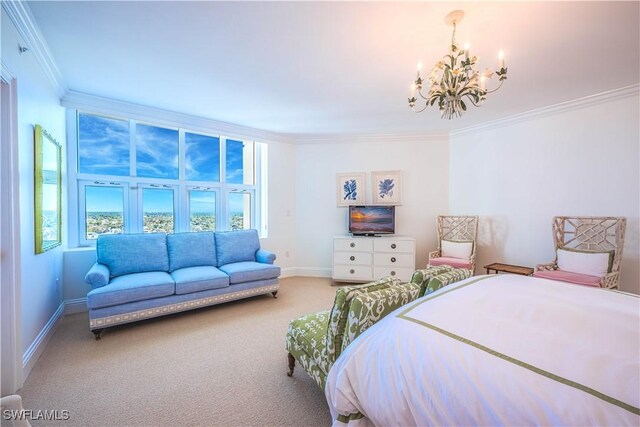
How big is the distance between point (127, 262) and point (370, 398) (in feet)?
10.5

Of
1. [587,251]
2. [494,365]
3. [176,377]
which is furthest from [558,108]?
[176,377]

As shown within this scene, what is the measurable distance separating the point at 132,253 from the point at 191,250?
65cm

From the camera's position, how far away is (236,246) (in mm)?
3887

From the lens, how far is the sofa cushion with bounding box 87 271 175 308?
252 centimetres

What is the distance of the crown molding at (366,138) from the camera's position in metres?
4.55

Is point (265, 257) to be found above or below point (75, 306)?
above

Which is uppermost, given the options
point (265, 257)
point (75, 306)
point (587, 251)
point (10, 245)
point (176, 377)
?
point (10, 245)

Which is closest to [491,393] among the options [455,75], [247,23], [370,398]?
[370,398]

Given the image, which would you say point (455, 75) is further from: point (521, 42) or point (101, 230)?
point (101, 230)

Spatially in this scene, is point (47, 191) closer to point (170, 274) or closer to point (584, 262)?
point (170, 274)

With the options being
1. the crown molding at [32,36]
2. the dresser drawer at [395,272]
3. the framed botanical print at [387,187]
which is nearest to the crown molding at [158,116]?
the crown molding at [32,36]

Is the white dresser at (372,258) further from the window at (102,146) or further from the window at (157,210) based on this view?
the window at (102,146)

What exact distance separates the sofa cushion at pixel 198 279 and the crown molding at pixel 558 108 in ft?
14.0

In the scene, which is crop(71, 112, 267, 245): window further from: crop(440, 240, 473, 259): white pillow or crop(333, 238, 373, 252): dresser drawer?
crop(440, 240, 473, 259): white pillow
